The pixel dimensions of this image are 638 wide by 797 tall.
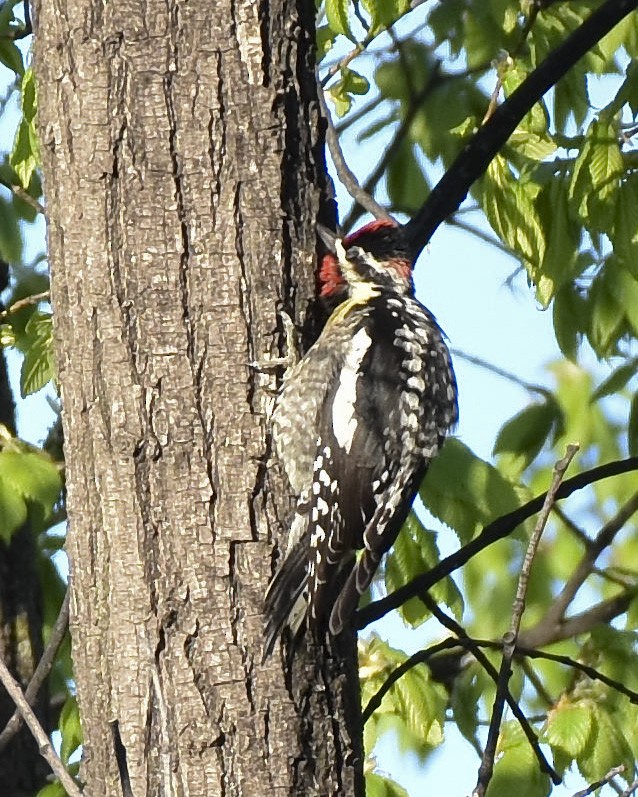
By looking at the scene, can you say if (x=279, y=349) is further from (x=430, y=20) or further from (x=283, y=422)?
(x=430, y=20)

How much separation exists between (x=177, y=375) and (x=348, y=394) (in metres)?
0.64

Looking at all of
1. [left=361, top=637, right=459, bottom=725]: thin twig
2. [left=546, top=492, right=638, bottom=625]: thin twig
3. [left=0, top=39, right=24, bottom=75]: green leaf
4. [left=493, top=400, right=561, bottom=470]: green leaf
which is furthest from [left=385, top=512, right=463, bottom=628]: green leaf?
[left=0, top=39, right=24, bottom=75]: green leaf

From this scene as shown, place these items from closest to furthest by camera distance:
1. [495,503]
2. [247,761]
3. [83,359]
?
[247,761], [83,359], [495,503]

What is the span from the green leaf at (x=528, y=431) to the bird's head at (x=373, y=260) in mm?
618

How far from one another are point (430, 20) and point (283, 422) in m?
1.51

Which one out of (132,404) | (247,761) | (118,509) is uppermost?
(132,404)

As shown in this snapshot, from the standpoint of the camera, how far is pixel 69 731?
10.2ft

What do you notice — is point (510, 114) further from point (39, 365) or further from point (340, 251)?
point (39, 365)

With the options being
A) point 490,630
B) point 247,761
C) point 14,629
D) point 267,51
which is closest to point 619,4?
point 267,51

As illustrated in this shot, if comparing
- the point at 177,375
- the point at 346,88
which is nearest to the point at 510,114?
the point at 177,375

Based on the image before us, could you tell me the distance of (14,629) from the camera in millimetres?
3975

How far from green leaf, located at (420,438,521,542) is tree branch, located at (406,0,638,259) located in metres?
0.71

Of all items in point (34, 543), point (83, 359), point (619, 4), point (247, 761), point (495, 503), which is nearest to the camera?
point (247, 761)

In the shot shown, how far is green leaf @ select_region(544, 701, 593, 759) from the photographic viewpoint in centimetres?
312
